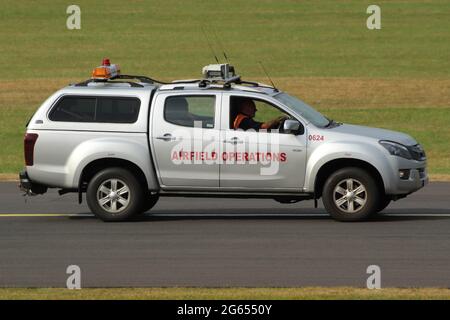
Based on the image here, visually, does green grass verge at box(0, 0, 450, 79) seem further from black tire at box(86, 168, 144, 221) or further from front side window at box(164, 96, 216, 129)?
black tire at box(86, 168, 144, 221)

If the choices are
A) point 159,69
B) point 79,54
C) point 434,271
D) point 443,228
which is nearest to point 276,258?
point 434,271

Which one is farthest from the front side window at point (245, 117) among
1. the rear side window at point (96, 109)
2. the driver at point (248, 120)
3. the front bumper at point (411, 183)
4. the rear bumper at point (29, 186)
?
the rear bumper at point (29, 186)

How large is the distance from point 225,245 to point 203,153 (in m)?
1.87

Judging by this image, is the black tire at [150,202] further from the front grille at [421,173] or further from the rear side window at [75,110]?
the front grille at [421,173]

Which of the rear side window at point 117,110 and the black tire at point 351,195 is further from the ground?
the rear side window at point 117,110

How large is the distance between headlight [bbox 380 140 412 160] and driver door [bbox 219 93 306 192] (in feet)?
3.26

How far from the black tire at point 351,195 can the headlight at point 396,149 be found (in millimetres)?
400

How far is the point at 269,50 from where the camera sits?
46.6 meters

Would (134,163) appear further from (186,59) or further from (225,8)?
(225,8)

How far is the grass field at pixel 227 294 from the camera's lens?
38.0 feet

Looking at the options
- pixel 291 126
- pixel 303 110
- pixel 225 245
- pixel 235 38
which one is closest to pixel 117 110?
pixel 291 126

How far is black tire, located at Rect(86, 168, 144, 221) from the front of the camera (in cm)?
1633

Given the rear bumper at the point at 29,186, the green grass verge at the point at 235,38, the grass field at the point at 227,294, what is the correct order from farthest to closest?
1. the green grass verge at the point at 235,38
2. the rear bumper at the point at 29,186
3. the grass field at the point at 227,294

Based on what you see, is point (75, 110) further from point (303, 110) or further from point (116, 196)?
point (303, 110)
